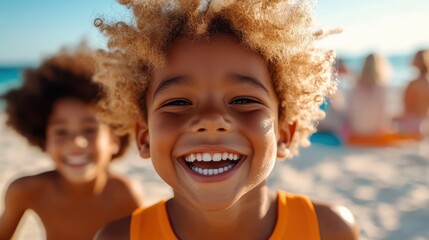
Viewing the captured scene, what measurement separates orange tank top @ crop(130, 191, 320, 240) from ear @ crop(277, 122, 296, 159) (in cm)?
21

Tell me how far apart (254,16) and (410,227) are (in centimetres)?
282

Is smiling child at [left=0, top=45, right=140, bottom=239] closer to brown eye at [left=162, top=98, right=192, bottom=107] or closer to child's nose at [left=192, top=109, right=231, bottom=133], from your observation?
A: brown eye at [left=162, top=98, right=192, bottom=107]

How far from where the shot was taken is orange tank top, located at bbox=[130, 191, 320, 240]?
6.88 feet

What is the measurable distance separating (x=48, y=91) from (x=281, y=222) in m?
1.74

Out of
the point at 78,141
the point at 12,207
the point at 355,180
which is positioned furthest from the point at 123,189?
the point at 355,180

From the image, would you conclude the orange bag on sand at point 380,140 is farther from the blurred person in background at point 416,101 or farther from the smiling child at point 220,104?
the smiling child at point 220,104

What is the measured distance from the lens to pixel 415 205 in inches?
171

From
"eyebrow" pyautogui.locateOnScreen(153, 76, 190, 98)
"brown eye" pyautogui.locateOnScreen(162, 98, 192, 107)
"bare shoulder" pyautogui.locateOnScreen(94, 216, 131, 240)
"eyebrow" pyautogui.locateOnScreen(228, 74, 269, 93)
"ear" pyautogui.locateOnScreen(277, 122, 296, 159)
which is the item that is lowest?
"bare shoulder" pyautogui.locateOnScreen(94, 216, 131, 240)

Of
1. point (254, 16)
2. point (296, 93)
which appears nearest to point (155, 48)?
point (254, 16)

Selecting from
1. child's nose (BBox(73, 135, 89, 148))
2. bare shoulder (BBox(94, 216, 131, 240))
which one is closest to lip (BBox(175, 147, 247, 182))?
bare shoulder (BBox(94, 216, 131, 240))

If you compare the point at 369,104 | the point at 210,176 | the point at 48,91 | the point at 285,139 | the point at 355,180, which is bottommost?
the point at 355,180

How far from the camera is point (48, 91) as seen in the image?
297cm

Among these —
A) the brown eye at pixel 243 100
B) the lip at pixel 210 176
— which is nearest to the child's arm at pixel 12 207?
the lip at pixel 210 176

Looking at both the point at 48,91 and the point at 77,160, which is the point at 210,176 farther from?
the point at 48,91
